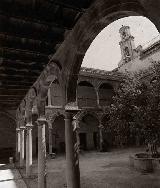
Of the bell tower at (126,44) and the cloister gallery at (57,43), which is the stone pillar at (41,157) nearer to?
the cloister gallery at (57,43)

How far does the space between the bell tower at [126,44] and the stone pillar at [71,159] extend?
25776 mm

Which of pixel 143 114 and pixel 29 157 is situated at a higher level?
pixel 143 114

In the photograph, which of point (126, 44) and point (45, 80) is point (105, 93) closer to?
point (126, 44)

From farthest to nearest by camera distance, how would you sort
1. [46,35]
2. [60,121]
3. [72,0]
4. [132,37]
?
[132,37] → [60,121] → [46,35] → [72,0]

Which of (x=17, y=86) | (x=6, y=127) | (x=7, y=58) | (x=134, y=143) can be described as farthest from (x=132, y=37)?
(x=7, y=58)

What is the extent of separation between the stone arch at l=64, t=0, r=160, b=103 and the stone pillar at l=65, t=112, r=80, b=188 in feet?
1.99

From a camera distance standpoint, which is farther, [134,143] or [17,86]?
[134,143]

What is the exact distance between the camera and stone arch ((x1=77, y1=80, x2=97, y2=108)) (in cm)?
2194

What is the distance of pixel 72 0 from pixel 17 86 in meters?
5.41

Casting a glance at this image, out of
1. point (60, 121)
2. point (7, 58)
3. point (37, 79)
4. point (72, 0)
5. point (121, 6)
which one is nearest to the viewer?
point (121, 6)

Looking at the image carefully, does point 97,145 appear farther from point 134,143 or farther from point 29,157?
point 29,157

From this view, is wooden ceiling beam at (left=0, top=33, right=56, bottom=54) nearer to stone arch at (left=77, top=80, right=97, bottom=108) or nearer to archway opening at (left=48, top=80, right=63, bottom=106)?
archway opening at (left=48, top=80, right=63, bottom=106)

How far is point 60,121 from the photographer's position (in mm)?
21234

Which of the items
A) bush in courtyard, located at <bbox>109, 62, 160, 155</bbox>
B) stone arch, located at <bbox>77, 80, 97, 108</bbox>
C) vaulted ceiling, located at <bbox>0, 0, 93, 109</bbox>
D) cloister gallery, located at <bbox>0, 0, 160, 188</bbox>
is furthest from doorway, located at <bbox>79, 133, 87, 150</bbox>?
vaulted ceiling, located at <bbox>0, 0, 93, 109</bbox>
